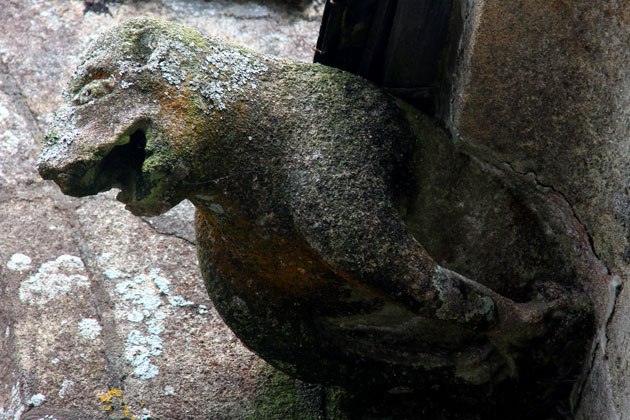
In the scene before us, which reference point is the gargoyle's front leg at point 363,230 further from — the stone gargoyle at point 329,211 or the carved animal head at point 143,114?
the carved animal head at point 143,114

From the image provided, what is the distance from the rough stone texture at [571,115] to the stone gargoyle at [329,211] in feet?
0.17

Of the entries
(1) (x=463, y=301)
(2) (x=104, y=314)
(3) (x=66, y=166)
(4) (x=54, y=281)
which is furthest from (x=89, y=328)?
(1) (x=463, y=301)

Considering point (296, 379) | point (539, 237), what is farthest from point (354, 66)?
point (296, 379)

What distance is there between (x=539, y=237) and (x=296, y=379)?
0.52 m

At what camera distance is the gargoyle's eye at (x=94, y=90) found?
49.3 inches

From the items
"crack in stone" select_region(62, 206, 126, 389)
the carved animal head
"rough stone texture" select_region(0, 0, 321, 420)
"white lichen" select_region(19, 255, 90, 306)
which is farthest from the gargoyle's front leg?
"white lichen" select_region(19, 255, 90, 306)

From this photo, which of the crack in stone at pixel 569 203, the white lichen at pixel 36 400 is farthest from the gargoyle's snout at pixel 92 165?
the crack in stone at pixel 569 203

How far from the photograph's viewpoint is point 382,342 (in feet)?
4.85

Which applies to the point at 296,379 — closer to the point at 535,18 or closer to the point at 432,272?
the point at 432,272

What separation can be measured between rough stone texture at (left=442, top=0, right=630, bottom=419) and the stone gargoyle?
5 cm

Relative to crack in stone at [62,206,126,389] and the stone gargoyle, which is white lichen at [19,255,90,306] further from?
the stone gargoyle

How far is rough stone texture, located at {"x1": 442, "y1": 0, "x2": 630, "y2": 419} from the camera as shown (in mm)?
1273

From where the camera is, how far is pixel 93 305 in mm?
1691

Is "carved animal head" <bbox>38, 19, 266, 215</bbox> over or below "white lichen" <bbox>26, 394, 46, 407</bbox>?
over
